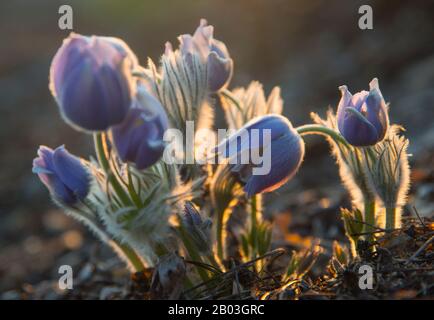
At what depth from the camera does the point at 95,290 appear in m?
2.74

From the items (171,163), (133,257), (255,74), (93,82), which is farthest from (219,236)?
(255,74)

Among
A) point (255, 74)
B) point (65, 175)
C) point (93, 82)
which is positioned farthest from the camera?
point (255, 74)

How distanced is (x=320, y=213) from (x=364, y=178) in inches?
50.1

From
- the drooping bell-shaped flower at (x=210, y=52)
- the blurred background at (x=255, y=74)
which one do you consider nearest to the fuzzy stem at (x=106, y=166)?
the drooping bell-shaped flower at (x=210, y=52)

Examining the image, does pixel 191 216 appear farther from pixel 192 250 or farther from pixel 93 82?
pixel 93 82

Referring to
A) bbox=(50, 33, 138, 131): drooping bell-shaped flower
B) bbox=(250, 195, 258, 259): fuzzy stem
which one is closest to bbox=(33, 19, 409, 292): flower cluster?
bbox=(50, 33, 138, 131): drooping bell-shaped flower

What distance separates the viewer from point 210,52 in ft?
6.51

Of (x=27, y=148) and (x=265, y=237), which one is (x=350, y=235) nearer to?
(x=265, y=237)

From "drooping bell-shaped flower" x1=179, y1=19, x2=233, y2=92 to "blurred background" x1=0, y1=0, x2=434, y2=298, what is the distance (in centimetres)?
114

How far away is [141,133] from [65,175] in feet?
1.27

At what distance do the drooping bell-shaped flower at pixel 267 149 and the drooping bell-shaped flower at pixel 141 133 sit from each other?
277 millimetres

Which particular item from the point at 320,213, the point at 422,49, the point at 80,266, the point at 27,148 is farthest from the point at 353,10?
the point at 80,266

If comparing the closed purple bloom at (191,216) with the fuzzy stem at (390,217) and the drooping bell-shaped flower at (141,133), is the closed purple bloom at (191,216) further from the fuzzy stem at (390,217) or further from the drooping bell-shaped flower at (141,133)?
the fuzzy stem at (390,217)

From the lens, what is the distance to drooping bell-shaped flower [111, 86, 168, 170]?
1577 mm
